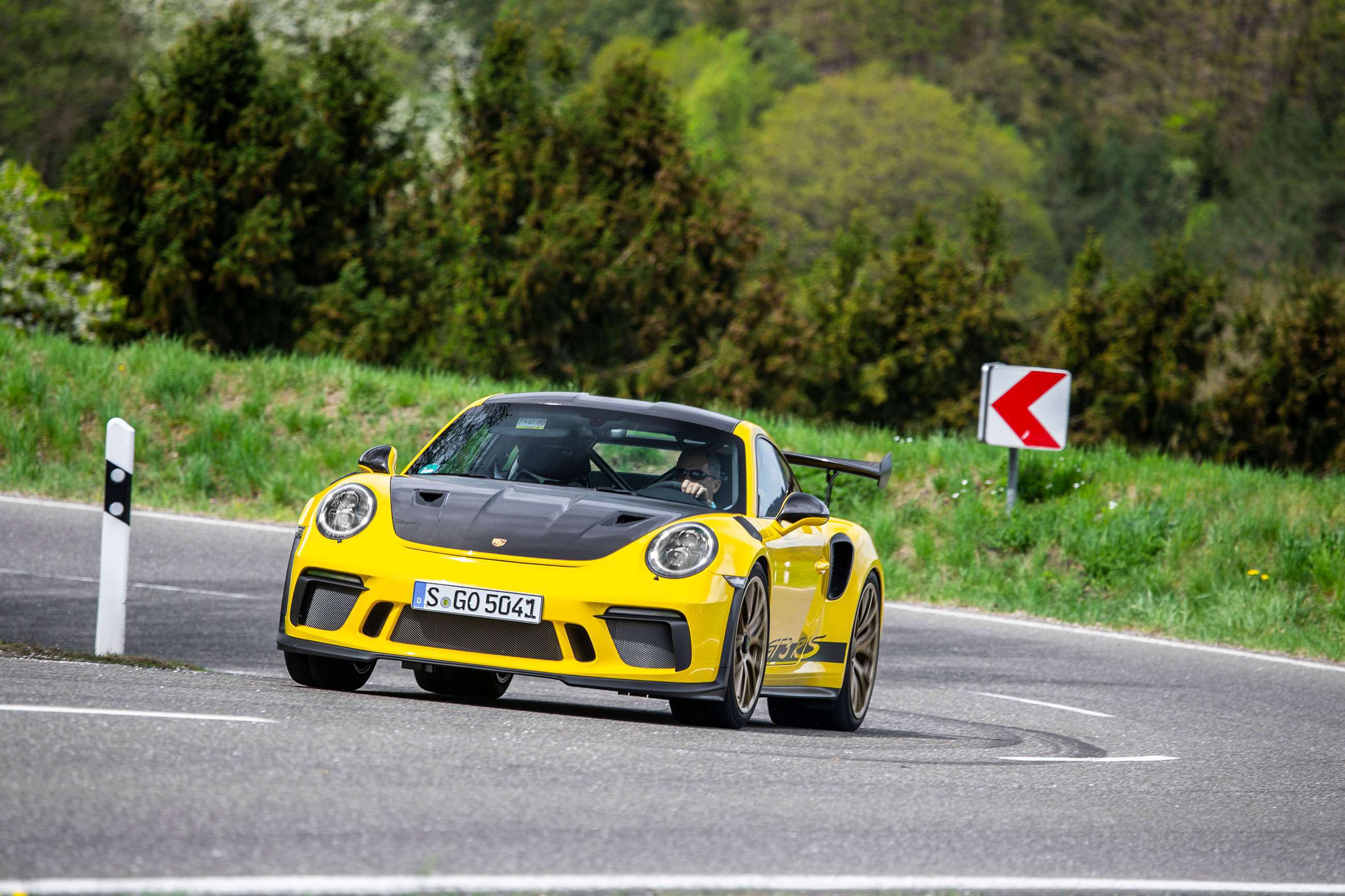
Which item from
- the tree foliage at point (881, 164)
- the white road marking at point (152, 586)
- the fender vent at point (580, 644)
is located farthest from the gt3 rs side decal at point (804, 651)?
the tree foliage at point (881, 164)

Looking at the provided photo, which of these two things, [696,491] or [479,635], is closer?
[479,635]

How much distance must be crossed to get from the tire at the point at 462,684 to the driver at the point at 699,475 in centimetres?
141

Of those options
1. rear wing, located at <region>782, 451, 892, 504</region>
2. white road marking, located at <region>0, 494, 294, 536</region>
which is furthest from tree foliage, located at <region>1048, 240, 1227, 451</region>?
rear wing, located at <region>782, 451, 892, 504</region>

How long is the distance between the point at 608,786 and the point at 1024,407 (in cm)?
1102

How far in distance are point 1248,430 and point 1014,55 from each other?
5585cm

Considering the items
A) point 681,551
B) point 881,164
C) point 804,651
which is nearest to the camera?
point 681,551

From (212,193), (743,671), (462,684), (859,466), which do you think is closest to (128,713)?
(743,671)

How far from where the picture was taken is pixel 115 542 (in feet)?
28.8

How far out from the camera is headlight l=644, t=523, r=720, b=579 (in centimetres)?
710

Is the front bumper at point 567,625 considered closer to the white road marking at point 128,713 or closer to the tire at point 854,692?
the white road marking at point 128,713

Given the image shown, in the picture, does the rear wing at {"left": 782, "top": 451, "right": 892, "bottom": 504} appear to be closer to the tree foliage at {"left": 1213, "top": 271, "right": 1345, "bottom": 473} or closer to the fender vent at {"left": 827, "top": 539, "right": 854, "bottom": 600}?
the fender vent at {"left": 827, "top": 539, "right": 854, "bottom": 600}

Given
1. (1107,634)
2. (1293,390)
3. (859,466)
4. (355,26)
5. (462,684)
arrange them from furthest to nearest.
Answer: (355,26)
(1293,390)
(1107,634)
(859,466)
(462,684)

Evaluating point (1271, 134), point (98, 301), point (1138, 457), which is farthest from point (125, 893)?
point (1271, 134)

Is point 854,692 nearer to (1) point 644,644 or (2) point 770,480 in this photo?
(2) point 770,480
